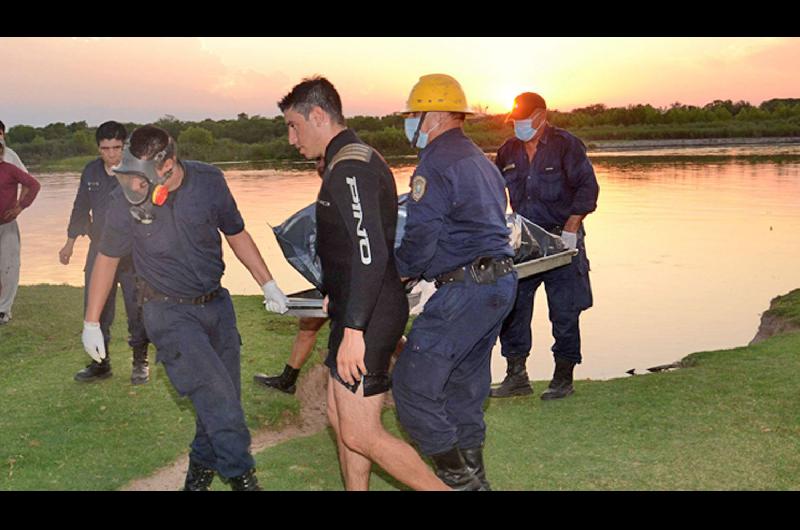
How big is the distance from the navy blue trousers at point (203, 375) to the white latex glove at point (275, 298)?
1.27 feet

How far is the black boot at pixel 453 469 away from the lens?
5375 mm

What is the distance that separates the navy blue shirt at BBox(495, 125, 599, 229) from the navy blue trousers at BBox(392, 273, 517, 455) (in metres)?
3.21

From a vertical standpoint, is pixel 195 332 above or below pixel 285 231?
below

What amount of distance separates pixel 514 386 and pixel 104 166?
4.54m

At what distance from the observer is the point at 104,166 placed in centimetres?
909

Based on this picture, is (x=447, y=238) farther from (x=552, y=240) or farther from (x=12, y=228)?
(x=12, y=228)

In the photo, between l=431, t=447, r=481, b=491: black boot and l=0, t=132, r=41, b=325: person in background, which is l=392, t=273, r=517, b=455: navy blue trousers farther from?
l=0, t=132, r=41, b=325: person in background

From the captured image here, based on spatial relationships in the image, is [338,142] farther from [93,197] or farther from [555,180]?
[93,197]

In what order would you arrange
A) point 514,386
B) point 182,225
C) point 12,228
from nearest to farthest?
point 182,225 → point 514,386 → point 12,228

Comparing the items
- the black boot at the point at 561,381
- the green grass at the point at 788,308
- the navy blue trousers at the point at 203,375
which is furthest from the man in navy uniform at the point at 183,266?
the green grass at the point at 788,308

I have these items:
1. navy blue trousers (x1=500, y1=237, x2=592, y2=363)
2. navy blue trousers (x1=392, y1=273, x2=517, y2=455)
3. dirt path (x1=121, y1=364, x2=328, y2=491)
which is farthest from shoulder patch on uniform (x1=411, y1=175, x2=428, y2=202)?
navy blue trousers (x1=500, y1=237, x2=592, y2=363)

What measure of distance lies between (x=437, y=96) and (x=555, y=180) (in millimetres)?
3254

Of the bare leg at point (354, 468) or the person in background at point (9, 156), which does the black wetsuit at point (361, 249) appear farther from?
the person in background at point (9, 156)

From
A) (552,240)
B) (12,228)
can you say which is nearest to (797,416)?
(552,240)
